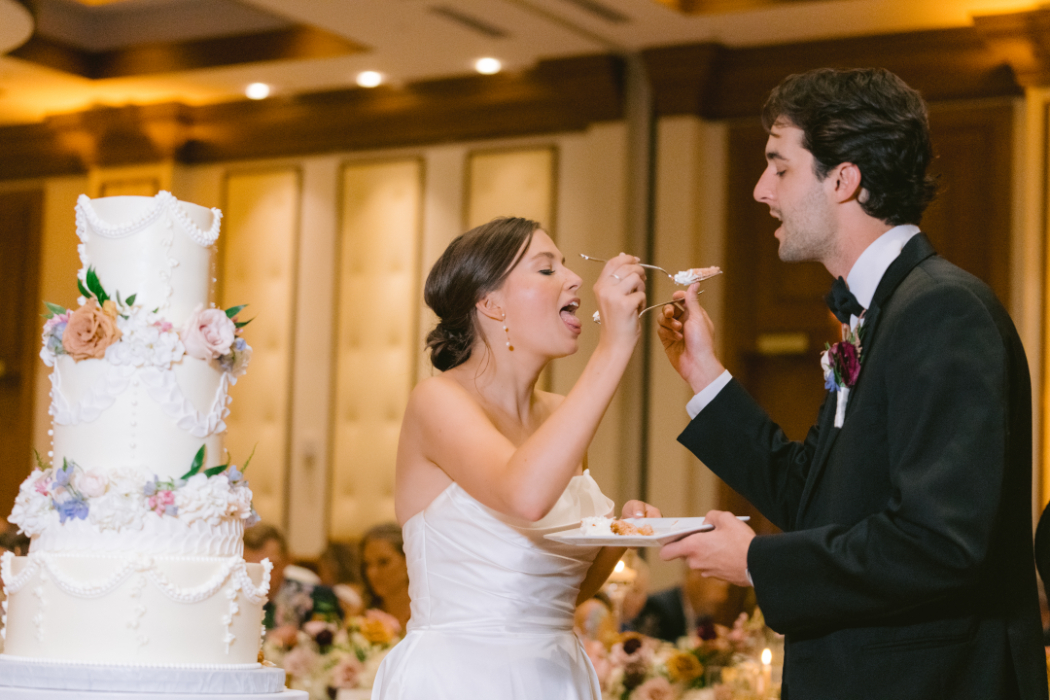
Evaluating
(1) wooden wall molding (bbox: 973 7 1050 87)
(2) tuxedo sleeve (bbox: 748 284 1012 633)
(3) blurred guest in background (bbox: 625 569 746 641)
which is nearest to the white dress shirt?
(2) tuxedo sleeve (bbox: 748 284 1012 633)

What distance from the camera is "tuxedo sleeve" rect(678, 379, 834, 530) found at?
2.61 meters

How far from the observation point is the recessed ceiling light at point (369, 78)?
8.45m

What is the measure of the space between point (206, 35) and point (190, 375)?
6297 millimetres

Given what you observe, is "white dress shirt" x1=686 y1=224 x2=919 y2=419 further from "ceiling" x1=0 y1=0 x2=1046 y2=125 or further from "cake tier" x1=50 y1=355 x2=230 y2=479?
"ceiling" x1=0 y1=0 x2=1046 y2=125

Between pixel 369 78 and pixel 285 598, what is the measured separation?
472 cm

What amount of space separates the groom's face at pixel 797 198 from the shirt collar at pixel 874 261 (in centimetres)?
7

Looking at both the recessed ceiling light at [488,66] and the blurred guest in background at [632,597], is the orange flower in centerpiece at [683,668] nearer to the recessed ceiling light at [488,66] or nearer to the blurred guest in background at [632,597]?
the blurred guest in background at [632,597]

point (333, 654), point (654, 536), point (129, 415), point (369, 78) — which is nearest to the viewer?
point (654, 536)

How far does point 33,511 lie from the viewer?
2.85 m

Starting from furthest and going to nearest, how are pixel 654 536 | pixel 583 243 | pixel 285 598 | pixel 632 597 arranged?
1. pixel 583 243
2. pixel 632 597
3. pixel 285 598
4. pixel 654 536

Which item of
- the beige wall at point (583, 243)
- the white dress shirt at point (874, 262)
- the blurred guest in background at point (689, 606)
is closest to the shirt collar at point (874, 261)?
the white dress shirt at point (874, 262)

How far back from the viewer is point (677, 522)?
96.0 inches

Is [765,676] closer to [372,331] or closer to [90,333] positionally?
[90,333]

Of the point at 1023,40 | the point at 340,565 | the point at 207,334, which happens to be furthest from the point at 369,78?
the point at 207,334
